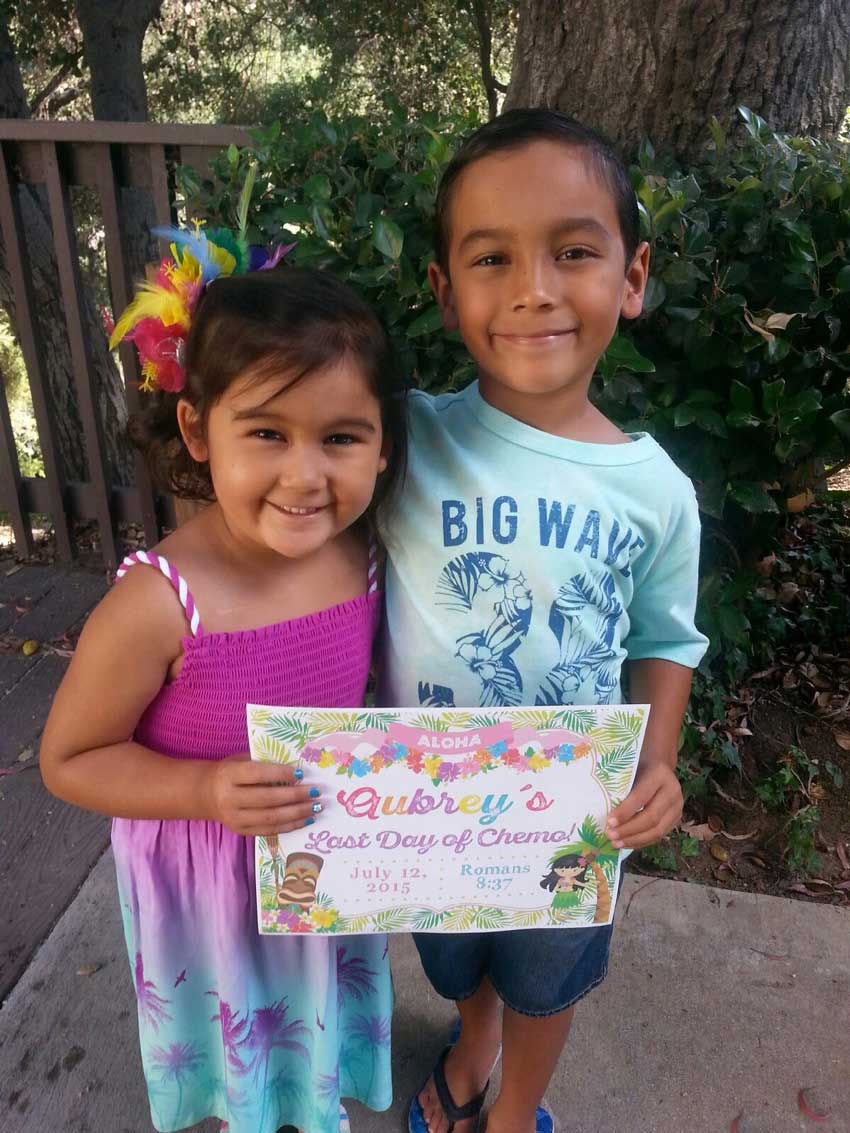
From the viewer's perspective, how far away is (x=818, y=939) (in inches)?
77.5

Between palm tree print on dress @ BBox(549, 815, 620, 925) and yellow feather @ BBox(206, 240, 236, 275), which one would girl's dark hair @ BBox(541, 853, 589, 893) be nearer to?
palm tree print on dress @ BBox(549, 815, 620, 925)

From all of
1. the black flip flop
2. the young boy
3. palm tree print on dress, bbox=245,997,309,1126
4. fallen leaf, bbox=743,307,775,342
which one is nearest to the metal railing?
fallen leaf, bbox=743,307,775,342

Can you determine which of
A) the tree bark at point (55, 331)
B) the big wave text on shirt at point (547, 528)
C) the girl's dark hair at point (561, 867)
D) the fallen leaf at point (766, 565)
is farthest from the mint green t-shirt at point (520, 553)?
the tree bark at point (55, 331)

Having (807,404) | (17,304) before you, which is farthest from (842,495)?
(17,304)

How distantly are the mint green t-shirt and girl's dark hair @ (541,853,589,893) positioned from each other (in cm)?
A: 21

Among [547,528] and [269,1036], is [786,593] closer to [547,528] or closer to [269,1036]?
[547,528]

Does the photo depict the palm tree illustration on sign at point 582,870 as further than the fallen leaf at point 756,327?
No

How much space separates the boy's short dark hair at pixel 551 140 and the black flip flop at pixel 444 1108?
146 centimetres

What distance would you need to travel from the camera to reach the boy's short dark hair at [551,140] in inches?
44.2

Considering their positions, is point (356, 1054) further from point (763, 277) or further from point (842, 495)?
point (842, 495)

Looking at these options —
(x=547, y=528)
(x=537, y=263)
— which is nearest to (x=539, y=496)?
(x=547, y=528)

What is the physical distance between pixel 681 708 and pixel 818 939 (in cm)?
98

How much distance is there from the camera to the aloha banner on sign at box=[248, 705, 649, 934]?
1.06m

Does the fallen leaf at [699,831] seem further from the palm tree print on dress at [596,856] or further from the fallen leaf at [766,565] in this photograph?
the palm tree print on dress at [596,856]
